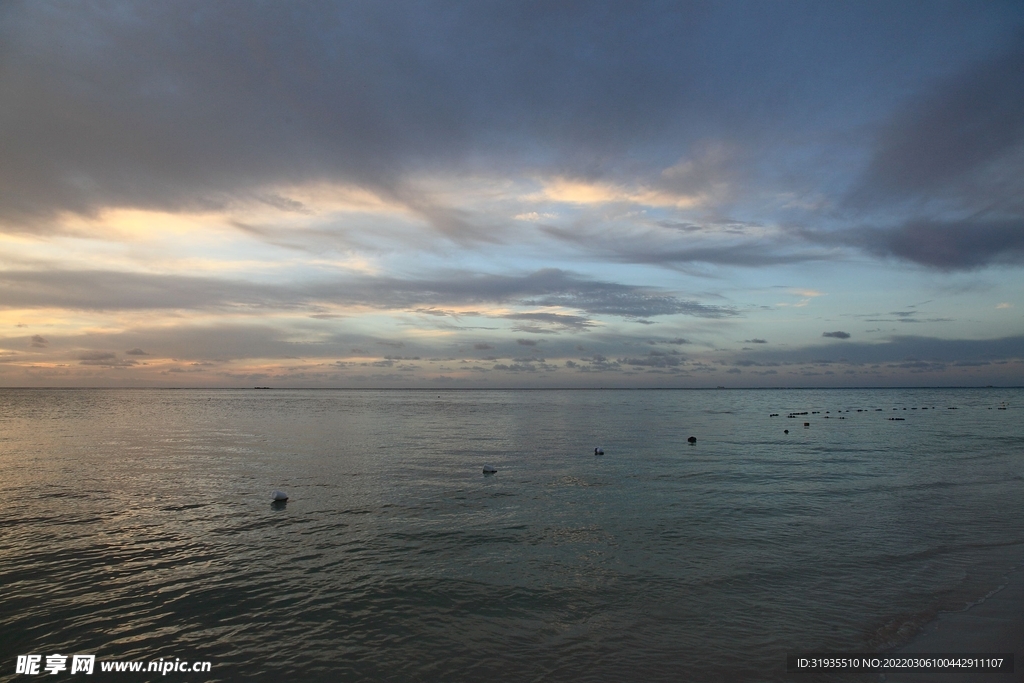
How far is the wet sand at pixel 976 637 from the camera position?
10.1m

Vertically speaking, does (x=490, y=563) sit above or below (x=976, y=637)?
below

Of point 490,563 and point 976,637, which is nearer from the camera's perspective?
point 976,637

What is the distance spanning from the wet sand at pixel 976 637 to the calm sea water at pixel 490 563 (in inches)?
19.6

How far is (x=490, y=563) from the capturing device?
16.4m

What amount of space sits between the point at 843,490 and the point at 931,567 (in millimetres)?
13290

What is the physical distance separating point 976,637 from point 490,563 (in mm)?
12079

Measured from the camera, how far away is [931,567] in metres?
16.2

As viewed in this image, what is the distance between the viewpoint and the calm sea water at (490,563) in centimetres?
1138

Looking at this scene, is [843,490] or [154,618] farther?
[843,490]

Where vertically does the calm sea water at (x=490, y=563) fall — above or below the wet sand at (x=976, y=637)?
below

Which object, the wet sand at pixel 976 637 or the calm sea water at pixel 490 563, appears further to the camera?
the calm sea water at pixel 490 563

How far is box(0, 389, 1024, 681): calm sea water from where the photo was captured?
11375 millimetres

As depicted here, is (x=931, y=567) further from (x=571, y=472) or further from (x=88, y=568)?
(x=88, y=568)

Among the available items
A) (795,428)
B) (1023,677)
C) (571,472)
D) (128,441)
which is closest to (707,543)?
(1023,677)
